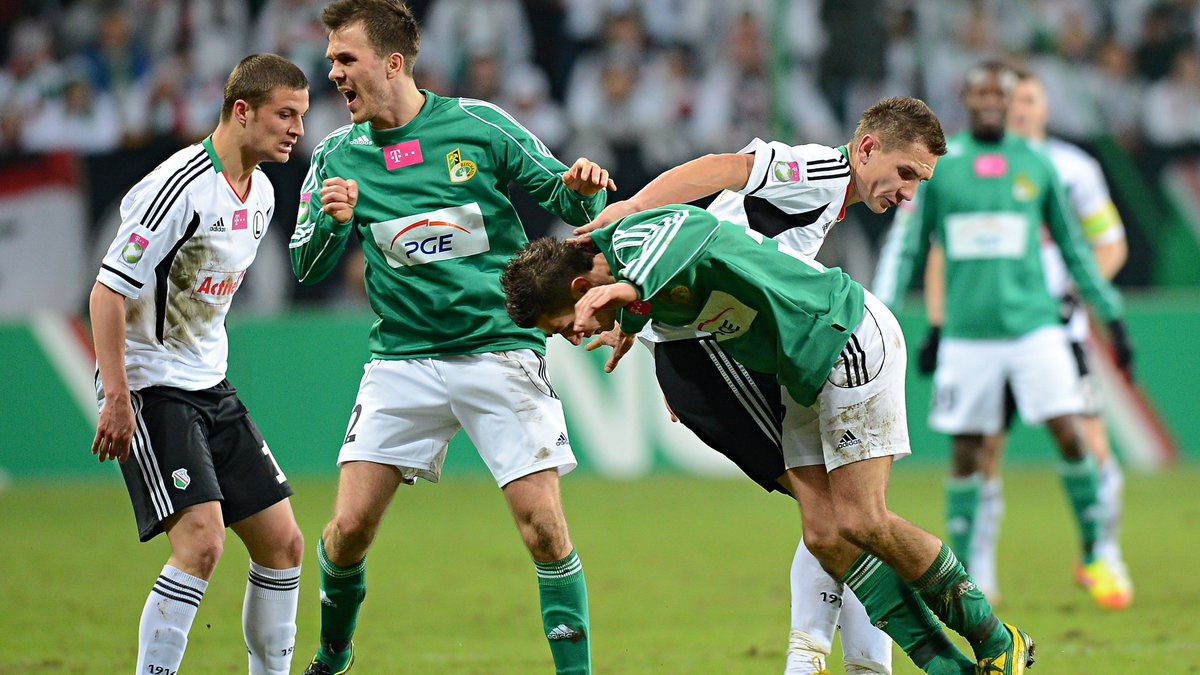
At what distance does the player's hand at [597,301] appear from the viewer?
4.12 metres

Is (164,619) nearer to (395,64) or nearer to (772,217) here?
(395,64)

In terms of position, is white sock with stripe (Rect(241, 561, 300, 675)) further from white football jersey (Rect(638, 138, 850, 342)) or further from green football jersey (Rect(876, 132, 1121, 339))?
green football jersey (Rect(876, 132, 1121, 339))

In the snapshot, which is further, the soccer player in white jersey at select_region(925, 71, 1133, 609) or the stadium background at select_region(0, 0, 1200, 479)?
the stadium background at select_region(0, 0, 1200, 479)

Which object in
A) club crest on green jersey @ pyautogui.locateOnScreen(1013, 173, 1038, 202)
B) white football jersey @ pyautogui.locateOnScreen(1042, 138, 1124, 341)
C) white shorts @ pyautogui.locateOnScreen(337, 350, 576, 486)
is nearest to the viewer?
white shorts @ pyautogui.locateOnScreen(337, 350, 576, 486)

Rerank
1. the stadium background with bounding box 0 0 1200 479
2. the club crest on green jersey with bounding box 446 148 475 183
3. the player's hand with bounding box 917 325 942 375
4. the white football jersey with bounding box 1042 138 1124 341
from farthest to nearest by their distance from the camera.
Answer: the stadium background with bounding box 0 0 1200 479, the white football jersey with bounding box 1042 138 1124 341, the player's hand with bounding box 917 325 942 375, the club crest on green jersey with bounding box 446 148 475 183

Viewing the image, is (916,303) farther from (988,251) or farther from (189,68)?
(189,68)

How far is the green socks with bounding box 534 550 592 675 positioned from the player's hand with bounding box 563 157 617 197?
4.02 feet

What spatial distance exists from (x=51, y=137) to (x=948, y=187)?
937 centimetres

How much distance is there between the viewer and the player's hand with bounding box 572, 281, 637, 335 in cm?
412

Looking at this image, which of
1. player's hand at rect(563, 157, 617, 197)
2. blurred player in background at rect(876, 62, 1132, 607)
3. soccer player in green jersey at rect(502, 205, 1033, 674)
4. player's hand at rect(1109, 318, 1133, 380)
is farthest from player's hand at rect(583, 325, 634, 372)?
player's hand at rect(1109, 318, 1133, 380)

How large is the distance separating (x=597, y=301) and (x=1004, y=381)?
14.7ft

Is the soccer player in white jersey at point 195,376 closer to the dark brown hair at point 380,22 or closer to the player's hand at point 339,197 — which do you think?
the player's hand at point 339,197

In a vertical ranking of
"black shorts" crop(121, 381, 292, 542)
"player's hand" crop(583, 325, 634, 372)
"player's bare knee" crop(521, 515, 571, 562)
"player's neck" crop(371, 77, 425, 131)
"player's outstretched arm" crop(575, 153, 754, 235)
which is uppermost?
"player's neck" crop(371, 77, 425, 131)

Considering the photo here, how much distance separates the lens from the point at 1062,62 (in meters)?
15.5
